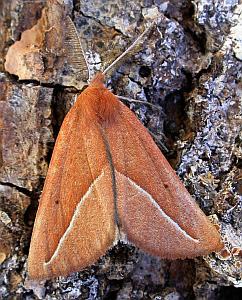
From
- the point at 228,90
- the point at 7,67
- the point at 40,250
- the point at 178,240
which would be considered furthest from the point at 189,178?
the point at 7,67

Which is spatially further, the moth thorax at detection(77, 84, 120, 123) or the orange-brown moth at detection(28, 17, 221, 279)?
the moth thorax at detection(77, 84, 120, 123)

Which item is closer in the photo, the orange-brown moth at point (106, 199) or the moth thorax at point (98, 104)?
the orange-brown moth at point (106, 199)

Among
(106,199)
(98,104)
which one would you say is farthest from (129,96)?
(106,199)

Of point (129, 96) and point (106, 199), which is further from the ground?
point (129, 96)

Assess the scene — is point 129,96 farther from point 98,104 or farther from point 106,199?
point 106,199
